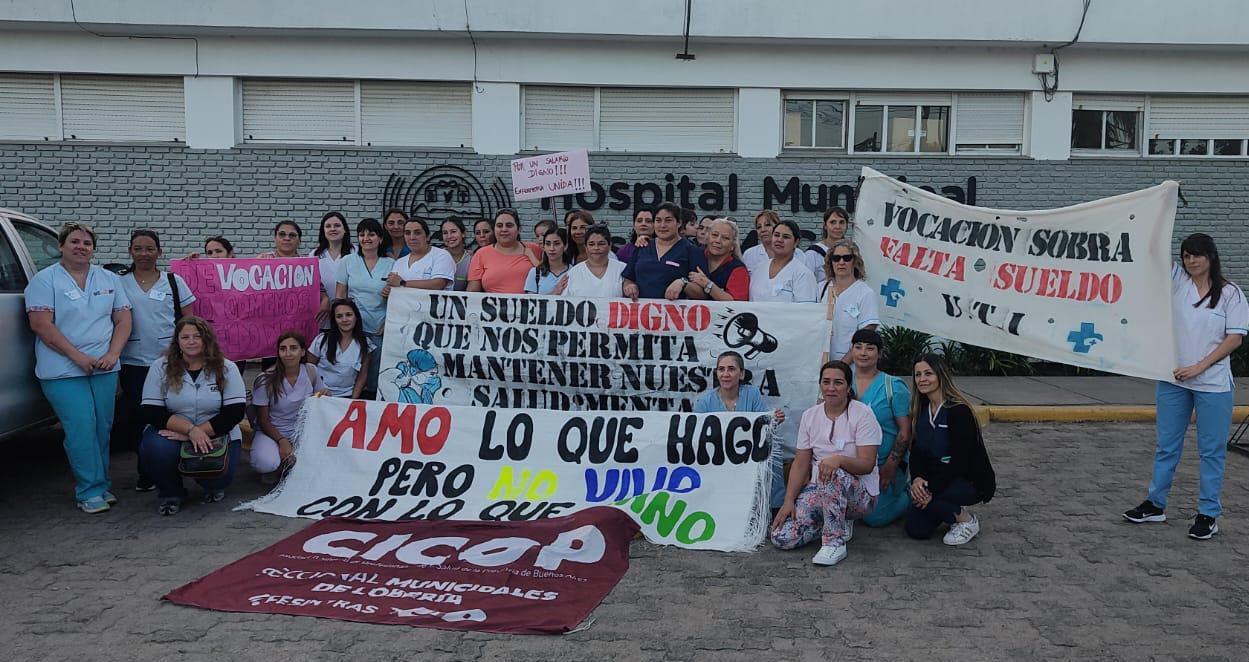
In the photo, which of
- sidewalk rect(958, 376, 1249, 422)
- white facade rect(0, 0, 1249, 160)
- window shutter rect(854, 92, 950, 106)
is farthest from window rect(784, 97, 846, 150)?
sidewalk rect(958, 376, 1249, 422)

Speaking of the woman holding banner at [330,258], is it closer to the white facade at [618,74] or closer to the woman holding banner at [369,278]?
the woman holding banner at [369,278]

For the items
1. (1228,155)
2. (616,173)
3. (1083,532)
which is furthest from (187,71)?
(1228,155)

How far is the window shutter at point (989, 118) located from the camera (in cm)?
1264

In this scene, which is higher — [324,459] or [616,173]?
[616,173]

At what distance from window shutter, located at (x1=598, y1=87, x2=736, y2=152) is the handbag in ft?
24.0

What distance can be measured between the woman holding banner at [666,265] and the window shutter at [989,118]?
7.32m

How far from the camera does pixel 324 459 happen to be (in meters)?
6.48

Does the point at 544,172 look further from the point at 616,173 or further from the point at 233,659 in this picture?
the point at 233,659

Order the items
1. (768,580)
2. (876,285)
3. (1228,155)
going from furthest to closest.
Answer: (1228,155)
(876,285)
(768,580)

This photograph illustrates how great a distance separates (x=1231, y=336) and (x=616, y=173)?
7.83 meters

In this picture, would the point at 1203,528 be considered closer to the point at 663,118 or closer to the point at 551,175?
the point at 551,175

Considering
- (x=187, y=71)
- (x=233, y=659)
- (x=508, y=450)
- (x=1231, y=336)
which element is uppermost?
(x=187, y=71)

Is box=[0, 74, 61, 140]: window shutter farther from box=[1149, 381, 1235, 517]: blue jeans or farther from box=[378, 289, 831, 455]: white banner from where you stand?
box=[1149, 381, 1235, 517]: blue jeans

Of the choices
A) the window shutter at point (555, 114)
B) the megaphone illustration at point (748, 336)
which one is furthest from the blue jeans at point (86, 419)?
the window shutter at point (555, 114)
